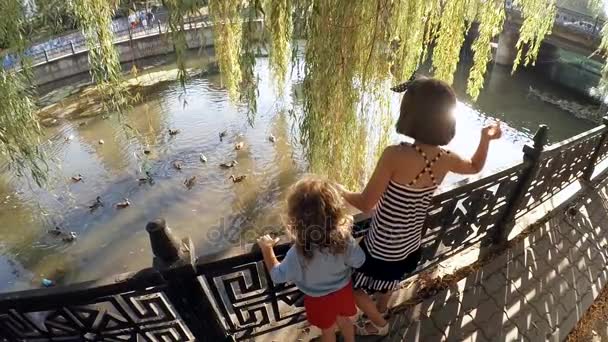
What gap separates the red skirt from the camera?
228 centimetres

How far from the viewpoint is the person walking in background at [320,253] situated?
6.28ft

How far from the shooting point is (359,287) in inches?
98.7

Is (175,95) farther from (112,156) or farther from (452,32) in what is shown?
(452,32)

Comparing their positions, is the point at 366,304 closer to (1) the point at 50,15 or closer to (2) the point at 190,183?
(1) the point at 50,15

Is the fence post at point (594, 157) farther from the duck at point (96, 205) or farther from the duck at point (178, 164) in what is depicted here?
the duck at point (96, 205)

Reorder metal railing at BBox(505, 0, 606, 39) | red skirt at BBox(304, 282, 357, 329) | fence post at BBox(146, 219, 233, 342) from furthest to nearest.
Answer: metal railing at BBox(505, 0, 606, 39) < red skirt at BBox(304, 282, 357, 329) < fence post at BBox(146, 219, 233, 342)

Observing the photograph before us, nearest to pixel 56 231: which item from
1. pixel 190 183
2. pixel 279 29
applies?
pixel 190 183

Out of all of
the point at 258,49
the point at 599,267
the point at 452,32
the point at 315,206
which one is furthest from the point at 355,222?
the point at 599,267

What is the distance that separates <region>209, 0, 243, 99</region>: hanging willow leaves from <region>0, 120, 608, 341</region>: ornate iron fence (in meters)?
1.66

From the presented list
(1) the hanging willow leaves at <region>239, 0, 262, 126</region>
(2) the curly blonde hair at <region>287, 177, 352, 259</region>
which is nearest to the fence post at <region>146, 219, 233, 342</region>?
(2) the curly blonde hair at <region>287, 177, 352, 259</region>

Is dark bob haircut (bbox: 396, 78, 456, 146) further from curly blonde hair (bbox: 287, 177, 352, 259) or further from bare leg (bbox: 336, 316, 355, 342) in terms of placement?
bare leg (bbox: 336, 316, 355, 342)

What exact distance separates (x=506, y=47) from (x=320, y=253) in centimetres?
1981

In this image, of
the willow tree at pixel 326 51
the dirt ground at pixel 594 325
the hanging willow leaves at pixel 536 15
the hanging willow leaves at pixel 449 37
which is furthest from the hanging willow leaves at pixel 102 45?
the dirt ground at pixel 594 325

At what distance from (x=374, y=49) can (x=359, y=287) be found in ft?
6.65
